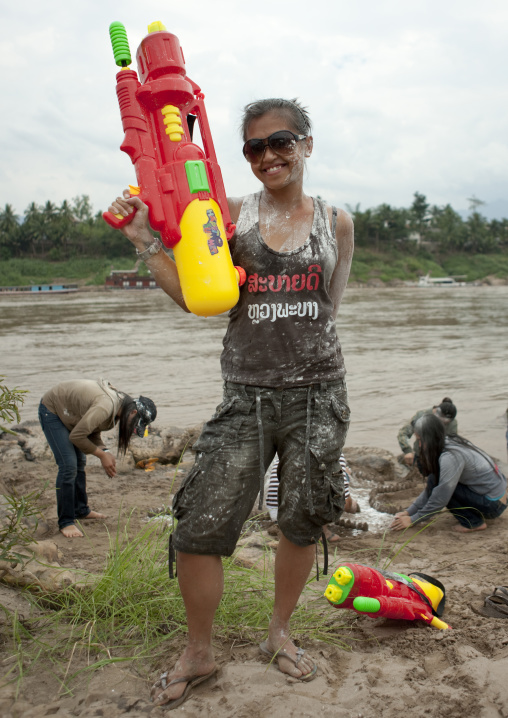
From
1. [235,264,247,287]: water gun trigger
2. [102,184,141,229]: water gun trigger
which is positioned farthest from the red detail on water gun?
[235,264,247,287]: water gun trigger

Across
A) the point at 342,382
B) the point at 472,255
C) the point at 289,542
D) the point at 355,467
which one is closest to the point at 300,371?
the point at 342,382

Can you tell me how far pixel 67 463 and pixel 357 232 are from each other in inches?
2682

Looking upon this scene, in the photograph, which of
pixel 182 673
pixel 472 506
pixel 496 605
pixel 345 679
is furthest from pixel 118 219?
pixel 472 506

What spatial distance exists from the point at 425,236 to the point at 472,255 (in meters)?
6.68

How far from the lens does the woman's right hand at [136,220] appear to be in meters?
1.99

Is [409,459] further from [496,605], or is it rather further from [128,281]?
[128,281]

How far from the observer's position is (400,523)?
3.94 m

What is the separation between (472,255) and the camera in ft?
250

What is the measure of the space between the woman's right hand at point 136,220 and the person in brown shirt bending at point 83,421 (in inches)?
92.2

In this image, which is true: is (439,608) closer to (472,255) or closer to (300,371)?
(300,371)

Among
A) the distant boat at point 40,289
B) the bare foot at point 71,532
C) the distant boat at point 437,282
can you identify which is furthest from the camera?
the distant boat at point 437,282

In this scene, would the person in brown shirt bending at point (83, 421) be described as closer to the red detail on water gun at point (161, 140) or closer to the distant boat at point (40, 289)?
the red detail on water gun at point (161, 140)

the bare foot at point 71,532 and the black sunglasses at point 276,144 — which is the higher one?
the black sunglasses at point 276,144

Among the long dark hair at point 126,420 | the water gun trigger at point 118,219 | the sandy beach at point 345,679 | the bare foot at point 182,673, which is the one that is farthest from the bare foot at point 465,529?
the water gun trigger at point 118,219
